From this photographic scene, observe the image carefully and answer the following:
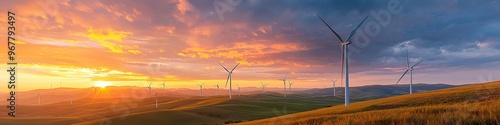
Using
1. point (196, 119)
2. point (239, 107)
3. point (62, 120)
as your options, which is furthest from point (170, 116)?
point (62, 120)

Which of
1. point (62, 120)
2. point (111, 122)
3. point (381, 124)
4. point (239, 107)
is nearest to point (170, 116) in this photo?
point (111, 122)

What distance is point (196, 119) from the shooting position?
80.6 meters

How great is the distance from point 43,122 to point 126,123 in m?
44.8

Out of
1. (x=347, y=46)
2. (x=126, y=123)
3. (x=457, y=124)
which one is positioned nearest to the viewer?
(x=457, y=124)

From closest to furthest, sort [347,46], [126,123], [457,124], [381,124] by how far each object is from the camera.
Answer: [457,124] < [381,124] < [347,46] < [126,123]

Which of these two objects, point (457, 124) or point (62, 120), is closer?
point (457, 124)

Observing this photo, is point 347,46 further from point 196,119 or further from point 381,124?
point 381,124

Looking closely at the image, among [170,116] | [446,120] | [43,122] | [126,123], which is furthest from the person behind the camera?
[43,122]

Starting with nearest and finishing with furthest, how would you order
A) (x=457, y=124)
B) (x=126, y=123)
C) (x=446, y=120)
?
(x=457, y=124) → (x=446, y=120) → (x=126, y=123)

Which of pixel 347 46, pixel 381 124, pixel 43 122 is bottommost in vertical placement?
pixel 43 122

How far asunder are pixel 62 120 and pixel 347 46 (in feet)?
297

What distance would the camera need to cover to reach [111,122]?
77750mm

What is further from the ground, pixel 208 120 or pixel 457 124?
pixel 457 124

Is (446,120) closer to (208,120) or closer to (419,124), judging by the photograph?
(419,124)
